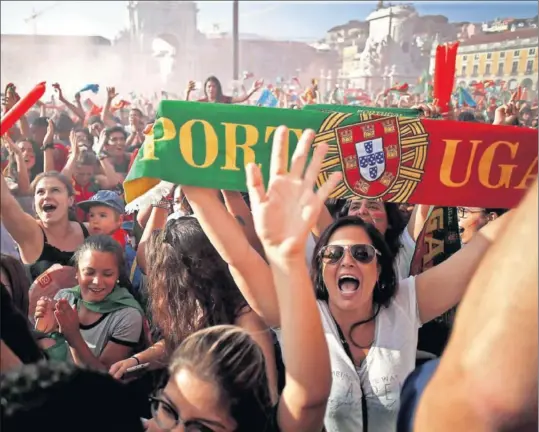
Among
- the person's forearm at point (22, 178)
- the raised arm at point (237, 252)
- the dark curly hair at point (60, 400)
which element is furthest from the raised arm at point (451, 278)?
the person's forearm at point (22, 178)

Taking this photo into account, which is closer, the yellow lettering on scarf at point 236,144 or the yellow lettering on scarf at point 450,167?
the yellow lettering on scarf at point 236,144

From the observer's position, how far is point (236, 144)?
5.44 ft

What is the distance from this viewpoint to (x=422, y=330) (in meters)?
2.17

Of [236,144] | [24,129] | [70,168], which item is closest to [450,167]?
[236,144]

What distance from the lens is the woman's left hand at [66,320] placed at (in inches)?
75.2

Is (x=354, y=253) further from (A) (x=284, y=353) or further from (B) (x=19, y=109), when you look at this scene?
(B) (x=19, y=109)

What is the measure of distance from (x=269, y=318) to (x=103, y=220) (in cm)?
173

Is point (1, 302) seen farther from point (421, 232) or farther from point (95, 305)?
point (421, 232)

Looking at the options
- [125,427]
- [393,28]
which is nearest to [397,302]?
[125,427]

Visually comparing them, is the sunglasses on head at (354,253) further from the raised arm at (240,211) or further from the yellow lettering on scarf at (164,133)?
the yellow lettering on scarf at (164,133)

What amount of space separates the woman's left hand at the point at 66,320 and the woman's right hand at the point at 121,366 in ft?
0.60

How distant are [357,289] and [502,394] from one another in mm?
1156

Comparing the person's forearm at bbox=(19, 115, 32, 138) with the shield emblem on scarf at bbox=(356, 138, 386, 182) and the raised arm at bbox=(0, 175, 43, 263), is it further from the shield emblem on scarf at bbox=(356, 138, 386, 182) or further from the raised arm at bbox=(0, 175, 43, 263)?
the shield emblem on scarf at bbox=(356, 138, 386, 182)

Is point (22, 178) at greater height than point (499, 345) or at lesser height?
lesser
